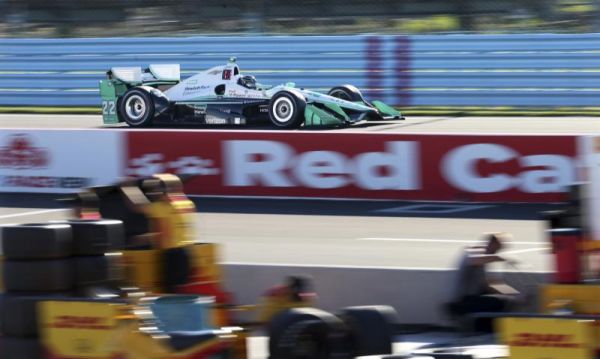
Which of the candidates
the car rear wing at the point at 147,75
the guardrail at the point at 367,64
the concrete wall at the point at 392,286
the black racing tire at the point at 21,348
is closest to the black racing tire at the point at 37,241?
the black racing tire at the point at 21,348

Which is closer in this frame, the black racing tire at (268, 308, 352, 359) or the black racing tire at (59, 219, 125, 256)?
the black racing tire at (268, 308, 352, 359)

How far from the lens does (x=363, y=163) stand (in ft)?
42.4

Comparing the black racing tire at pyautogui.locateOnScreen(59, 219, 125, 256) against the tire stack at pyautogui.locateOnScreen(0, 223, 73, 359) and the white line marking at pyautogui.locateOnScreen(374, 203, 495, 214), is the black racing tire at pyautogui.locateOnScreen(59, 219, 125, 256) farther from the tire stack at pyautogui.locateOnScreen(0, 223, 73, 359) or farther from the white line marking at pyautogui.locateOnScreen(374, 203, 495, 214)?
the white line marking at pyautogui.locateOnScreen(374, 203, 495, 214)

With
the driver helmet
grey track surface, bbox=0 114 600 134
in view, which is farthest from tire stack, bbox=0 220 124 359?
the driver helmet

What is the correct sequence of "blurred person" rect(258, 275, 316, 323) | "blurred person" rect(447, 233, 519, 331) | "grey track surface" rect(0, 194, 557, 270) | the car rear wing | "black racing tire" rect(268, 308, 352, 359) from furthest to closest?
the car rear wing < "grey track surface" rect(0, 194, 557, 270) < "blurred person" rect(447, 233, 519, 331) < "blurred person" rect(258, 275, 316, 323) < "black racing tire" rect(268, 308, 352, 359)

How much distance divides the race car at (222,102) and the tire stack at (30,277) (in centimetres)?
1293

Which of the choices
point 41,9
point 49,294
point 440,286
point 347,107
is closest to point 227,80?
point 347,107

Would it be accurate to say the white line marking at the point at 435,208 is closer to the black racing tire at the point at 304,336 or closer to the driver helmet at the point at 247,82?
the black racing tire at the point at 304,336

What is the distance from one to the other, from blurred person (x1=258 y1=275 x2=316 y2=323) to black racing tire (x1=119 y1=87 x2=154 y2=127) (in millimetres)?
14242

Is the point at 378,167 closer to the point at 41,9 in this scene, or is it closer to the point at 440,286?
the point at 440,286

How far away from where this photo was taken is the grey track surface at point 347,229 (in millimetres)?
9969

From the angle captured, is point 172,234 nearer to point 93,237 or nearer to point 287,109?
point 93,237

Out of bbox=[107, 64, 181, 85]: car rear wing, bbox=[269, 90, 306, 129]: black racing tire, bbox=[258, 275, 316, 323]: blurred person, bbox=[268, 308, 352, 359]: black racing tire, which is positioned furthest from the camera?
bbox=[107, 64, 181, 85]: car rear wing

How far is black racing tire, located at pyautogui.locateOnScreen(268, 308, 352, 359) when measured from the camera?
584 cm
